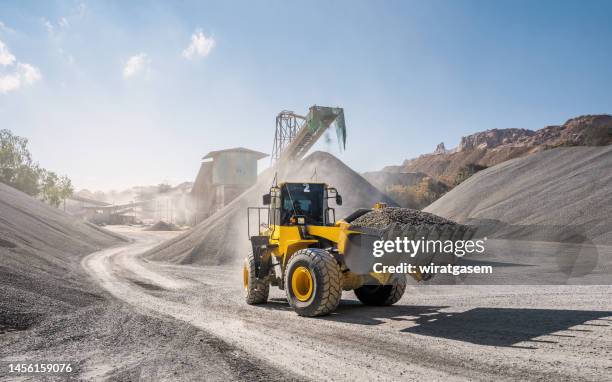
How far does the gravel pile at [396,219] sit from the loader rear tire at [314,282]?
1.21m

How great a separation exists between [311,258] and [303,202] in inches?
82.1

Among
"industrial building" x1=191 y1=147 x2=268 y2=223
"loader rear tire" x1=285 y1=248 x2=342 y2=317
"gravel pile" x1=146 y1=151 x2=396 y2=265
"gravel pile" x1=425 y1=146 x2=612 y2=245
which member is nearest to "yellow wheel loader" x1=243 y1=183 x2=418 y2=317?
"loader rear tire" x1=285 y1=248 x2=342 y2=317

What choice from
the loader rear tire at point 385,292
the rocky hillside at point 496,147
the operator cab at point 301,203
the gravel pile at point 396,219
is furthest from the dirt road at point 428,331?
the rocky hillside at point 496,147

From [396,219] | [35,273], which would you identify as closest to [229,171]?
[35,273]

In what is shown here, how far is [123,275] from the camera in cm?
1745

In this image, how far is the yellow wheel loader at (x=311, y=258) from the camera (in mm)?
8680

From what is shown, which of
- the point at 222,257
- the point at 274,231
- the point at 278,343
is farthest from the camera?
the point at 222,257

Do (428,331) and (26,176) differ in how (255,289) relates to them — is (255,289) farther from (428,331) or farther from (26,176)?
(26,176)

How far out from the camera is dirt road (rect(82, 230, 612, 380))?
556 centimetres

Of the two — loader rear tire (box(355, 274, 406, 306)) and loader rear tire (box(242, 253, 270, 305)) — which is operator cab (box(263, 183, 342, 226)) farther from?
loader rear tire (box(355, 274, 406, 306))

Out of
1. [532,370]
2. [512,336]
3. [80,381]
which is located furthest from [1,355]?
[512,336]

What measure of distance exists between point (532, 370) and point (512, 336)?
1715mm

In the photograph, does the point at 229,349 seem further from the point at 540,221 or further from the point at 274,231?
the point at 540,221

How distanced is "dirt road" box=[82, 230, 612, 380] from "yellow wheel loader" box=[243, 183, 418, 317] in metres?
0.42
